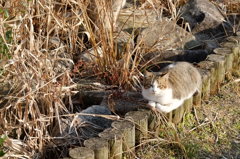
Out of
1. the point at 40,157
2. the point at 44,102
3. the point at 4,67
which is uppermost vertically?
the point at 4,67

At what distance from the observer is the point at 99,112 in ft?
14.7

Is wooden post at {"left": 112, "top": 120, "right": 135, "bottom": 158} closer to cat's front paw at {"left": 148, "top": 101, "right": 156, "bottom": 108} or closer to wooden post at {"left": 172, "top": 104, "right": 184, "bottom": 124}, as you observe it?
cat's front paw at {"left": 148, "top": 101, "right": 156, "bottom": 108}

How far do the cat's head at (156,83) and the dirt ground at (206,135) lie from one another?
1.29 ft

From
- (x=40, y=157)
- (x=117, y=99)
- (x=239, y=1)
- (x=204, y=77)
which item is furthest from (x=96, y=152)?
(x=239, y=1)

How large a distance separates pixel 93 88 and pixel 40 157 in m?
1.03

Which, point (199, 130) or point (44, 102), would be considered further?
point (199, 130)

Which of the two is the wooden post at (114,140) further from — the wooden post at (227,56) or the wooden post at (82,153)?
the wooden post at (227,56)

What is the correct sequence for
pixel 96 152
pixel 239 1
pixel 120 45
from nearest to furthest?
pixel 96 152, pixel 120 45, pixel 239 1

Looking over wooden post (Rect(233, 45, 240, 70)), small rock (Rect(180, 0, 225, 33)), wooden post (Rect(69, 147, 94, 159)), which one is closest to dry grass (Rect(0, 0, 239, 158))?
wooden post (Rect(69, 147, 94, 159))

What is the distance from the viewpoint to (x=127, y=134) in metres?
4.00

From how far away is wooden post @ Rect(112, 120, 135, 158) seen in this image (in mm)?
3986

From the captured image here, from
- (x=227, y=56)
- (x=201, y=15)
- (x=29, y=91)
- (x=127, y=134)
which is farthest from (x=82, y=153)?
(x=201, y=15)

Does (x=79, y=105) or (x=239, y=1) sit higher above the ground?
(x=239, y=1)

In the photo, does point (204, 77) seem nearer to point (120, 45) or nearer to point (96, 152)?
point (120, 45)
